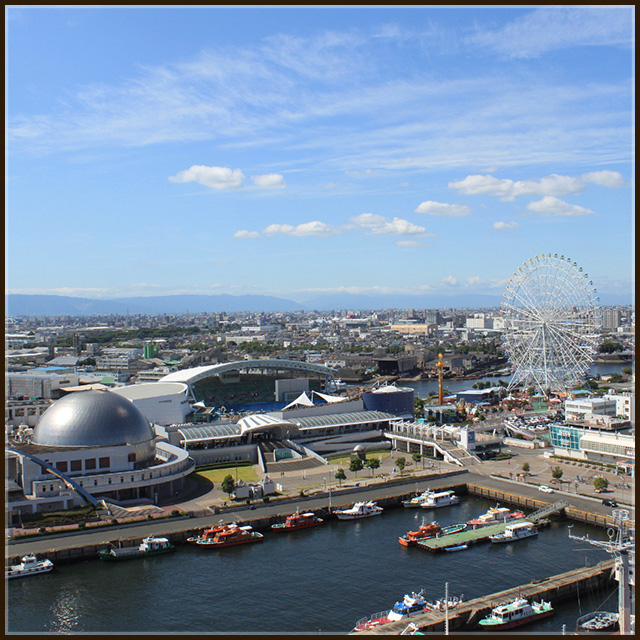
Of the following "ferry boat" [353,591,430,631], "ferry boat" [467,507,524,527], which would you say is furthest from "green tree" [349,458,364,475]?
"ferry boat" [353,591,430,631]

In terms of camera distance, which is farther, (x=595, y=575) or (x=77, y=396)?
(x=77, y=396)

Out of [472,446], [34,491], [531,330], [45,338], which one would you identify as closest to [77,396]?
[34,491]

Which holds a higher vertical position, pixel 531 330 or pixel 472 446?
pixel 531 330

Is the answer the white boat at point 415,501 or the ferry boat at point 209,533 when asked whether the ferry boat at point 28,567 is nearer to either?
the ferry boat at point 209,533

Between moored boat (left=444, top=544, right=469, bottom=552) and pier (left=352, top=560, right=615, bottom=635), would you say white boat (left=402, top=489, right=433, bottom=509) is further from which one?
pier (left=352, top=560, right=615, bottom=635)

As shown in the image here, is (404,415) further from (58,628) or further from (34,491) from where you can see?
(58,628)
